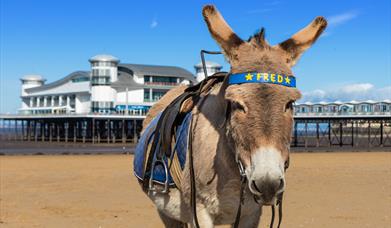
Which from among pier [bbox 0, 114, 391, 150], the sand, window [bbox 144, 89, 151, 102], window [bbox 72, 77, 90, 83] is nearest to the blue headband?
the sand

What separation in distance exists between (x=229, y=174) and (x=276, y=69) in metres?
0.63

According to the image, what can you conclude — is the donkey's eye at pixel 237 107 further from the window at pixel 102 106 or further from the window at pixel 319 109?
the window at pixel 102 106

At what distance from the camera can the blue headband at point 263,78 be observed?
2.37 meters

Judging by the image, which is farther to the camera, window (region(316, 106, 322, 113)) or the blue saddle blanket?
window (region(316, 106, 322, 113))

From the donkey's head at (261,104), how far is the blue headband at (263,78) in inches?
0.4

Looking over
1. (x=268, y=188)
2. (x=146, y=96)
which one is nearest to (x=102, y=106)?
(x=146, y=96)

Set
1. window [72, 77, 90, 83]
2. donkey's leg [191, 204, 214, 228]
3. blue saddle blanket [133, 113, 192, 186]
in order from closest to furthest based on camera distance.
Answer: donkey's leg [191, 204, 214, 228]
blue saddle blanket [133, 113, 192, 186]
window [72, 77, 90, 83]

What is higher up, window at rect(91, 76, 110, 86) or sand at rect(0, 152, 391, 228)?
window at rect(91, 76, 110, 86)

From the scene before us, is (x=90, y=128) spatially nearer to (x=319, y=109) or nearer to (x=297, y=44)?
(x=319, y=109)

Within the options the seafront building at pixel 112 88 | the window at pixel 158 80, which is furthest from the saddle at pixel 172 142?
the window at pixel 158 80

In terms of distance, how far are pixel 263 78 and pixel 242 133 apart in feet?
0.97

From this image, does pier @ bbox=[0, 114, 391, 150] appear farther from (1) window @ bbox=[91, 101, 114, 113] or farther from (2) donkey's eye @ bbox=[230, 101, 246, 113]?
(2) donkey's eye @ bbox=[230, 101, 246, 113]

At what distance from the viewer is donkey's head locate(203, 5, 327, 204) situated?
217cm

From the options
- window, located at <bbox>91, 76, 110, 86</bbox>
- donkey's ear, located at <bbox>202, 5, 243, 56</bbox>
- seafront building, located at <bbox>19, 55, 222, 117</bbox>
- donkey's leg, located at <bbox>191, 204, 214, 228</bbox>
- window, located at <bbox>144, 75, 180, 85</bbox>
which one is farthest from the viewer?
window, located at <bbox>144, 75, 180, 85</bbox>
